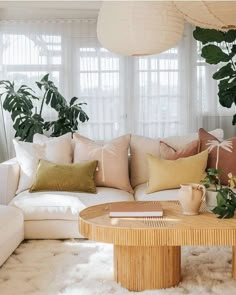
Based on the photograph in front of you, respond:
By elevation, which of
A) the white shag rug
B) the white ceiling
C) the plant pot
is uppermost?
the white ceiling

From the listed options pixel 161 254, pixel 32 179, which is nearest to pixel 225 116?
pixel 32 179

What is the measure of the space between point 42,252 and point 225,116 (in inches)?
146

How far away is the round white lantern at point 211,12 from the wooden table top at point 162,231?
108 centimetres

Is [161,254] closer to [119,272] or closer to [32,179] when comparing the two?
[119,272]

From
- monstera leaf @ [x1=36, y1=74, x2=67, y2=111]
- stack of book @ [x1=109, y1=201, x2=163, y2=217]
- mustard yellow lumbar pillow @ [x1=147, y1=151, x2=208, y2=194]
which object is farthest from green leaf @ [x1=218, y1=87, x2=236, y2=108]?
stack of book @ [x1=109, y1=201, x2=163, y2=217]

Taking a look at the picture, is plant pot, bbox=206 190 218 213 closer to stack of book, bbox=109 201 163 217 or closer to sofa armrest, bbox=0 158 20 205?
stack of book, bbox=109 201 163 217

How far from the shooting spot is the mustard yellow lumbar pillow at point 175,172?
13.1ft

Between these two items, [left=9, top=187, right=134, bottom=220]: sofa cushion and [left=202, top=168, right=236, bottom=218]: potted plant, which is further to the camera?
[left=9, top=187, right=134, bottom=220]: sofa cushion

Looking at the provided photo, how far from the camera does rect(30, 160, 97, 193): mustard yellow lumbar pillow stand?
4070 mm

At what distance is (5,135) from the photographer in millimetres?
6262

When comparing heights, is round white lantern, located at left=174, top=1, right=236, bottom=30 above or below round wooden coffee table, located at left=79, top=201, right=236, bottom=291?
above

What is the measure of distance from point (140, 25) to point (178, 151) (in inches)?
58.6

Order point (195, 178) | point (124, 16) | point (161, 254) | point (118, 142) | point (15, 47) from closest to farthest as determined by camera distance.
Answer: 1. point (161, 254)
2. point (124, 16)
3. point (195, 178)
4. point (118, 142)
5. point (15, 47)

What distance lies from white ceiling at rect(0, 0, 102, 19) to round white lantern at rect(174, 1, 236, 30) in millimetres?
3828
